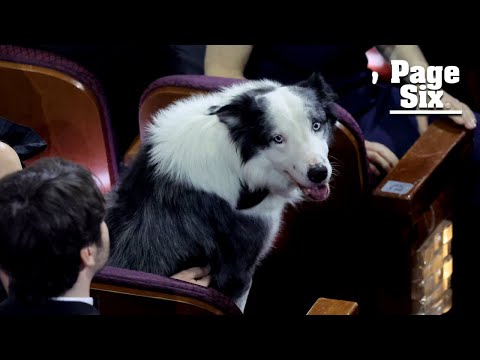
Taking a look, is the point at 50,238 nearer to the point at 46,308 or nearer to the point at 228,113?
the point at 46,308

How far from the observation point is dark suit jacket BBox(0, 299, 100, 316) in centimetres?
148

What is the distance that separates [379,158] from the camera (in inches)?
93.6

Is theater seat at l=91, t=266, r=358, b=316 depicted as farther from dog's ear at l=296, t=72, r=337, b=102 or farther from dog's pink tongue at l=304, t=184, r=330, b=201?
dog's ear at l=296, t=72, r=337, b=102

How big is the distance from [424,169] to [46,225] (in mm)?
1090

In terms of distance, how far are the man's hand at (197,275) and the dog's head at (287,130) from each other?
0.85ft

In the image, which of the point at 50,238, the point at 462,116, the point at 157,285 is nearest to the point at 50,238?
the point at 50,238

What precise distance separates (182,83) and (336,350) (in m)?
0.77

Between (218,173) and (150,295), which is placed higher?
(218,173)

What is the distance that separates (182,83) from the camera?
2.12 metres

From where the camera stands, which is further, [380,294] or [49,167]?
[380,294]

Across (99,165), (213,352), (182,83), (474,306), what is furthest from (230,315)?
(474,306)

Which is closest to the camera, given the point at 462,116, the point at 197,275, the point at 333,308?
the point at 333,308

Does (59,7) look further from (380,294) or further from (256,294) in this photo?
(380,294)

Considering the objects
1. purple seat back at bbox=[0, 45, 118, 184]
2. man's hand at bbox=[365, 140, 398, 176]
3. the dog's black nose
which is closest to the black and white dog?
the dog's black nose
